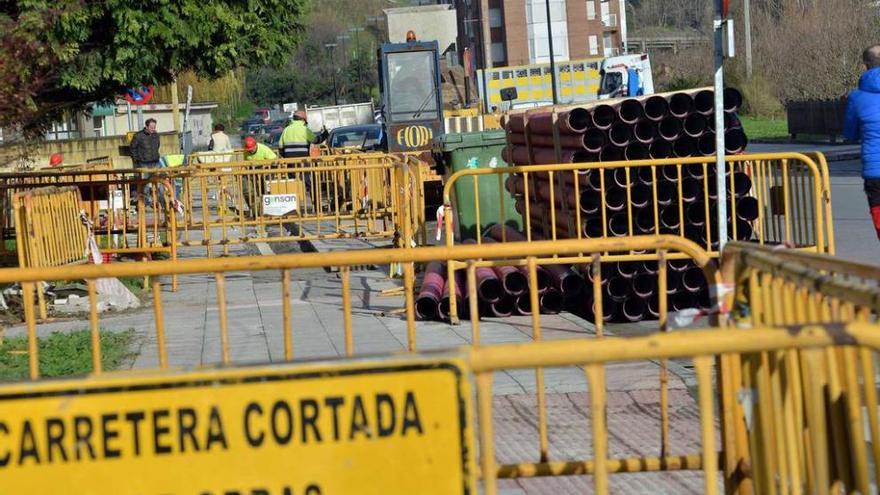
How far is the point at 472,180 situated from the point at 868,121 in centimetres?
571

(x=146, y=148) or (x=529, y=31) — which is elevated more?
(x=529, y=31)

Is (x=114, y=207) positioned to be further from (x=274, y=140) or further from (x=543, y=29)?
(x=543, y=29)

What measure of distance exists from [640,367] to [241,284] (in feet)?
23.9

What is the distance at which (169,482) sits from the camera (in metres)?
3.40

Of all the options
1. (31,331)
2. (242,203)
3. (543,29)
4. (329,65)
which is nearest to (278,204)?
(242,203)

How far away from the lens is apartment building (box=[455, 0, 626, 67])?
94.9 meters

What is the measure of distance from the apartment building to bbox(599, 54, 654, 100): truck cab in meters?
45.8

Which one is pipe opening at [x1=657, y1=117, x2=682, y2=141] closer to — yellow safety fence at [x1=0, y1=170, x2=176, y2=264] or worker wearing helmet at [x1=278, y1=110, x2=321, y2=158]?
yellow safety fence at [x1=0, y1=170, x2=176, y2=264]

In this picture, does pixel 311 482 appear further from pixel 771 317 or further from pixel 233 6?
pixel 233 6

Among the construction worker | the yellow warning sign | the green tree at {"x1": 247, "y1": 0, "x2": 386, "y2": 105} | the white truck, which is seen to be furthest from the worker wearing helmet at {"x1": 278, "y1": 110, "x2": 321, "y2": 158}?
the green tree at {"x1": 247, "y1": 0, "x2": 386, "y2": 105}

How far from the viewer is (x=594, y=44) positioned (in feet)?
331

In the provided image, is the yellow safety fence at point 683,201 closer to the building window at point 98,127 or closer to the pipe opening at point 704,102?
the pipe opening at point 704,102

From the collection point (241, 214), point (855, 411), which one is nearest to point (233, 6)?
point (241, 214)

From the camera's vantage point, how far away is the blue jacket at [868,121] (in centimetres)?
1129
